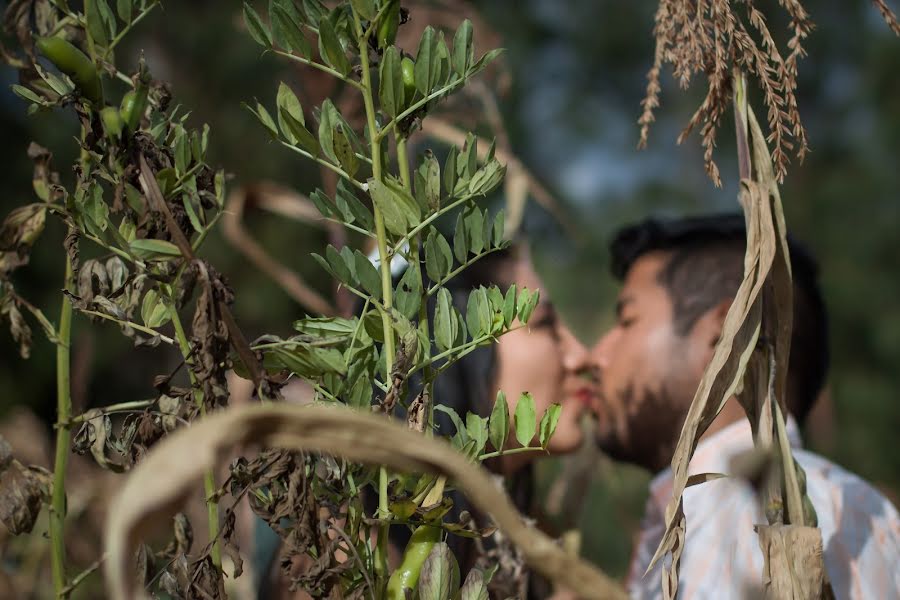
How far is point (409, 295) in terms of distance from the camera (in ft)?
1.32

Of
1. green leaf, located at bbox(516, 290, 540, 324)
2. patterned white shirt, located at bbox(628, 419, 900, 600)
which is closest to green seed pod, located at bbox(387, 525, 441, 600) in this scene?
green leaf, located at bbox(516, 290, 540, 324)

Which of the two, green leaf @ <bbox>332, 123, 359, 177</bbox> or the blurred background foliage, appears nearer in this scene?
green leaf @ <bbox>332, 123, 359, 177</bbox>

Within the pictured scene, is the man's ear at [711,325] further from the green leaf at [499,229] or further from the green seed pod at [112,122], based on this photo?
the green seed pod at [112,122]

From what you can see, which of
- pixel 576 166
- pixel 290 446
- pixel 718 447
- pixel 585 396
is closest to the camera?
pixel 290 446

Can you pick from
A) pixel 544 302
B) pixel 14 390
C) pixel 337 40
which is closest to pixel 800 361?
pixel 544 302

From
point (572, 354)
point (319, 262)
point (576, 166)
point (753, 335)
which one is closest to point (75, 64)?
point (319, 262)

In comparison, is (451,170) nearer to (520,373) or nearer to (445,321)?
(445,321)

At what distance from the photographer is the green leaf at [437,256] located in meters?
0.42

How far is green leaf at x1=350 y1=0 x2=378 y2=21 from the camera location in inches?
15.2

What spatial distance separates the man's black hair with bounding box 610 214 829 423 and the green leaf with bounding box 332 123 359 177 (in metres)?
0.68

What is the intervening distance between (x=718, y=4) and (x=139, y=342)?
32 cm

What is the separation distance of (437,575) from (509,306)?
0.12m

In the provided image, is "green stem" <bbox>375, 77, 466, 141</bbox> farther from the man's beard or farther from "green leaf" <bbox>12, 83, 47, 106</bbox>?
the man's beard

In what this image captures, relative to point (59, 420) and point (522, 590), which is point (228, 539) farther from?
point (522, 590)
